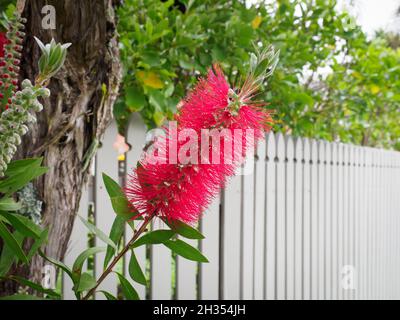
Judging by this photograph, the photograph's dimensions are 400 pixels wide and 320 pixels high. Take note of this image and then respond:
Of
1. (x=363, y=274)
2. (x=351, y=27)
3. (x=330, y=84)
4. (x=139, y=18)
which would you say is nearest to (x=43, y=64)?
(x=139, y=18)

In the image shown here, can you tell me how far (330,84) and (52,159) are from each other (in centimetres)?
208

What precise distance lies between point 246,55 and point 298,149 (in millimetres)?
897

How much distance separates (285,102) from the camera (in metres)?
2.14

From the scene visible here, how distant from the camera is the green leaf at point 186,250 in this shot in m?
0.72

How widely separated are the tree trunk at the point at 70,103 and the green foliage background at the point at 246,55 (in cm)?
34

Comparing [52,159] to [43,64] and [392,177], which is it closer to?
[43,64]

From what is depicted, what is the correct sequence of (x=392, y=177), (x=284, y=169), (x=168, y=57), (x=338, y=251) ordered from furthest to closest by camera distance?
(x=392, y=177) → (x=338, y=251) → (x=284, y=169) → (x=168, y=57)

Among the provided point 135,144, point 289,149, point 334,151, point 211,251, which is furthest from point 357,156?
point 135,144

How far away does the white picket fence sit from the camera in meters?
1.78

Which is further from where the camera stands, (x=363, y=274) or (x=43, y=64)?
(x=363, y=274)

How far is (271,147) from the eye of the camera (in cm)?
230

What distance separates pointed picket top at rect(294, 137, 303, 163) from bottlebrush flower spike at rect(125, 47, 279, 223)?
6.27ft

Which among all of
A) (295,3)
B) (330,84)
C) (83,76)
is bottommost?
(83,76)

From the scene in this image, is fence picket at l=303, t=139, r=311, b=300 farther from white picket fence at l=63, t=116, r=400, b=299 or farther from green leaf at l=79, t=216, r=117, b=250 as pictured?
green leaf at l=79, t=216, r=117, b=250
